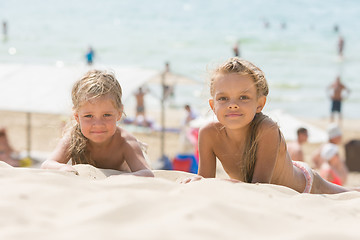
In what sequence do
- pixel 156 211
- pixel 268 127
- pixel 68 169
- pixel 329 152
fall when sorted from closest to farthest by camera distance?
pixel 156 211, pixel 68 169, pixel 268 127, pixel 329 152

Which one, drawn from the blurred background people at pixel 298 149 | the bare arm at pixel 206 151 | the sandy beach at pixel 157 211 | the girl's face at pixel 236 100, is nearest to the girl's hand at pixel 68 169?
the sandy beach at pixel 157 211

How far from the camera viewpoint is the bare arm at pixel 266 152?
10.0 ft

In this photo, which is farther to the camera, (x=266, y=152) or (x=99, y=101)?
(x=99, y=101)

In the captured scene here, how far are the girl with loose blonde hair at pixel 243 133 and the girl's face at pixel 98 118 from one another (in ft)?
1.90

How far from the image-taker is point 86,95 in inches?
127

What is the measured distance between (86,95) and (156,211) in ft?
4.64

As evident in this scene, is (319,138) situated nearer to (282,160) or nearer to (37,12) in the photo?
(282,160)

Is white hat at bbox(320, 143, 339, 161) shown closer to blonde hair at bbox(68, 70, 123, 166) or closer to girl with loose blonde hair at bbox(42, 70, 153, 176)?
girl with loose blonde hair at bbox(42, 70, 153, 176)

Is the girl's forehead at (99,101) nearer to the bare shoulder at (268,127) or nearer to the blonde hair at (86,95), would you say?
the blonde hair at (86,95)

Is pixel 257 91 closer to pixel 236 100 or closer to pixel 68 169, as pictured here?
pixel 236 100

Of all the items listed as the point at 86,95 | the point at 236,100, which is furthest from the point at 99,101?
the point at 236,100

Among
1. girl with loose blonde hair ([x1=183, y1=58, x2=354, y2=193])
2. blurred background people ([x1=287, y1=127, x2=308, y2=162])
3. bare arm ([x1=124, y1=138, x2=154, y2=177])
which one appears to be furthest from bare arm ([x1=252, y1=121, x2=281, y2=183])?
blurred background people ([x1=287, y1=127, x2=308, y2=162])

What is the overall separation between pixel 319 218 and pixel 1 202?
1.33 metres

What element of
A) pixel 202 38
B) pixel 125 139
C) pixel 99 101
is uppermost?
pixel 202 38
